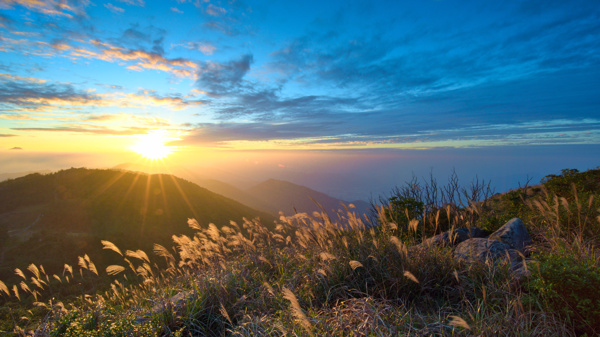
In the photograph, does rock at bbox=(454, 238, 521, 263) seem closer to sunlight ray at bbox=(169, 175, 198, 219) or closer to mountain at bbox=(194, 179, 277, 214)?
sunlight ray at bbox=(169, 175, 198, 219)

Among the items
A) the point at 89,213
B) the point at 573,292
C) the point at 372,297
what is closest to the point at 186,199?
the point at 89,213

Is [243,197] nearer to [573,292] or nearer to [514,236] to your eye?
[514,236]

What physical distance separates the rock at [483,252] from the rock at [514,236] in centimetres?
57

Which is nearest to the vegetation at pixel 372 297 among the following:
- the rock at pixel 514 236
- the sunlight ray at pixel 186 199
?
the rock at pixel 514 236

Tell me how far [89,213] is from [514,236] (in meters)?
36.3

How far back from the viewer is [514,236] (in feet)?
19.9

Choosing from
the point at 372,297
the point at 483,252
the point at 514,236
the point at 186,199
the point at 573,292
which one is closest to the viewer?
the point at 573,292

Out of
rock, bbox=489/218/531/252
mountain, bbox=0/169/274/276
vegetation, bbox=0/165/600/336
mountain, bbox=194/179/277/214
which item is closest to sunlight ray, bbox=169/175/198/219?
mountain, bbox=0/169/274/276

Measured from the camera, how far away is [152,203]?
36344 millimetres

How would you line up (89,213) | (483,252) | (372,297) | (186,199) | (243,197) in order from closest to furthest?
(372,297)
(483,252)
(89,213)
(186,199)
(243,197)

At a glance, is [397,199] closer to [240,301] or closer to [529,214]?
[529,214]

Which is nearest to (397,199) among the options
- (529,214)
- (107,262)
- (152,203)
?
(529,214)

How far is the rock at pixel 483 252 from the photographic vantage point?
189 inches

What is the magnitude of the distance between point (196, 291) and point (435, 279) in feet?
13.7
